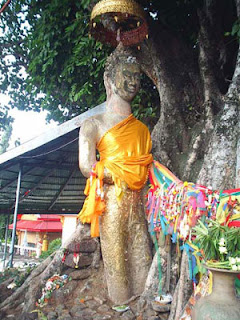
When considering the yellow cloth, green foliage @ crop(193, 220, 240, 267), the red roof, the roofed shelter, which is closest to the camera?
green foliage @ crop(193, 220, 240, 267)

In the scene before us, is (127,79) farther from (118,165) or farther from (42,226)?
(42,226)

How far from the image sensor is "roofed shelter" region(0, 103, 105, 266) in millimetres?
4902

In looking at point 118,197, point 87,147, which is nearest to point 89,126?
point 87,147

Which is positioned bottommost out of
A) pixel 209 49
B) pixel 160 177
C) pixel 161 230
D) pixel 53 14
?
pixel 161 230

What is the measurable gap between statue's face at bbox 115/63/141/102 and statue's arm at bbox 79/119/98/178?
55 cm

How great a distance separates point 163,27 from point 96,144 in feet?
8.14

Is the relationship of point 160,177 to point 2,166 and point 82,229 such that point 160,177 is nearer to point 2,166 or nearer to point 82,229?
point 82,229

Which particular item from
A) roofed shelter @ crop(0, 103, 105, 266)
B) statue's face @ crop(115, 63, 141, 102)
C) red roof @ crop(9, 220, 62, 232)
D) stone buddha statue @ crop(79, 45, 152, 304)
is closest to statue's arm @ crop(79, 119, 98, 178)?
stone buddha statue @ crop(79, 45, 152, 304)

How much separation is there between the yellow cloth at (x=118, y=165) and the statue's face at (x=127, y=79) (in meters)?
0.35

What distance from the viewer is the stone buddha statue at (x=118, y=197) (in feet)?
11.8

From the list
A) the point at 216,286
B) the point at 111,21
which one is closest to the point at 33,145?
the point at 111,21

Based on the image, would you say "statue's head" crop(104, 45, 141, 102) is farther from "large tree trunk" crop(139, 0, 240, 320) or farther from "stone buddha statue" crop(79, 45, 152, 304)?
"large tree trunk" crop(139, 0, 240, 320)

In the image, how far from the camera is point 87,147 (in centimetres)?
369

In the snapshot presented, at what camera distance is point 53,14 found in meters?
5.92
